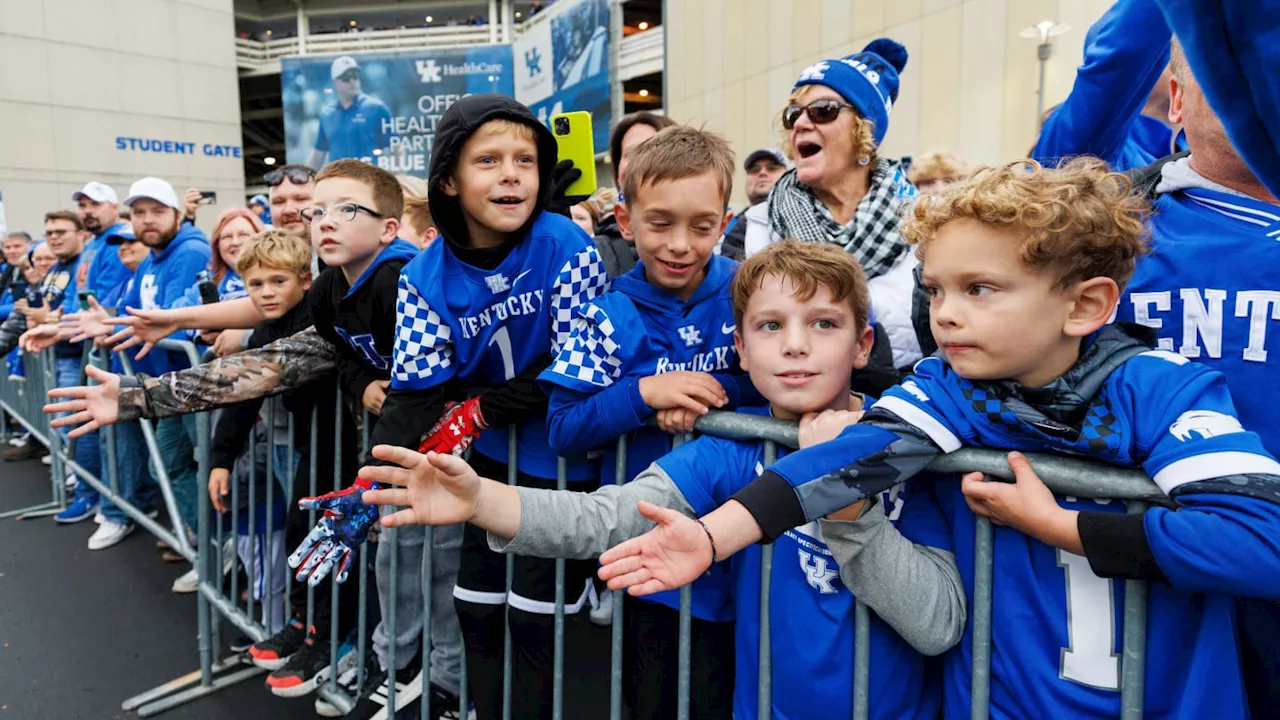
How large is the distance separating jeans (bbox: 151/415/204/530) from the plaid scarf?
3.74 metres

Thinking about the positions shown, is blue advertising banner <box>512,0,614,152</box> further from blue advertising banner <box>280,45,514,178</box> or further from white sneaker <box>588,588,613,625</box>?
white sneaker <box>588,588,613,625</box>

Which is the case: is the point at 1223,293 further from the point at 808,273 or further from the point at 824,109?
the point at 824,109

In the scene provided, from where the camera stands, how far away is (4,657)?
357 centimetres

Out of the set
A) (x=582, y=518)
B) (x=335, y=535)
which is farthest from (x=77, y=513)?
(x=582, y=518)

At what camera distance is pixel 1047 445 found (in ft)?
4.27

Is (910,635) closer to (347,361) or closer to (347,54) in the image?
(347,361)

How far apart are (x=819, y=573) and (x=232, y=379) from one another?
230 cm

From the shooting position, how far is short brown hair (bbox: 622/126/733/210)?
2129 millimetres

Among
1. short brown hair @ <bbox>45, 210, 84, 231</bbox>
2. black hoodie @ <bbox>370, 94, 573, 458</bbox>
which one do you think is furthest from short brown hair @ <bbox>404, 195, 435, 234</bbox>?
short brown hair @ <bbox>45, 210, 84, 231</bbox>

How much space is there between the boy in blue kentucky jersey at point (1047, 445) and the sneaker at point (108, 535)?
522 cm

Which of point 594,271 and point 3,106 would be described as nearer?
point 594,271

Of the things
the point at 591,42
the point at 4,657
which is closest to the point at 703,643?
the point at 4,657

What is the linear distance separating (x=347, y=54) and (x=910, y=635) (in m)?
34.7

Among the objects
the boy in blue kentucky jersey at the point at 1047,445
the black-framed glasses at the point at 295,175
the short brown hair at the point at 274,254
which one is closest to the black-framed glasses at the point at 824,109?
the boy in blue kentucky jersey at the point at 1047,445
